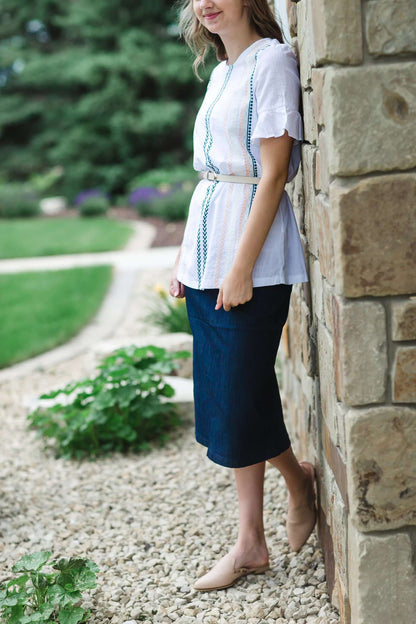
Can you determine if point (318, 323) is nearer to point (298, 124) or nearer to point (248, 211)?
point (248, 211)

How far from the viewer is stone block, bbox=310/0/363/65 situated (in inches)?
58.0

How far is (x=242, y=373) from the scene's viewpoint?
6.46ft

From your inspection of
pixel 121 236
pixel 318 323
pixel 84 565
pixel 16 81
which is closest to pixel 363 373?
pixel 318 323

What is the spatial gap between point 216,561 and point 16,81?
17119 millimetres

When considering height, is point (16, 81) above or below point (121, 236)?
above

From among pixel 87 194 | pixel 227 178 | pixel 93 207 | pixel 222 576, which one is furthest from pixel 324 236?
pixel 87 194

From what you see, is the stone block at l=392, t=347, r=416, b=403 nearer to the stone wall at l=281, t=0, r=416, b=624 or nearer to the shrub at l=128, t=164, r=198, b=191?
the stone wall at l=281, t=0, r=416, b=624

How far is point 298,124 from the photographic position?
186cm

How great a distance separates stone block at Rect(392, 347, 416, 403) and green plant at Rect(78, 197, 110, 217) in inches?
474

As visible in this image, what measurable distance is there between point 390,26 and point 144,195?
1205cm

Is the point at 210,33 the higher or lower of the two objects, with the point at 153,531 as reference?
higher

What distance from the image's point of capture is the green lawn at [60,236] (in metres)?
9.34

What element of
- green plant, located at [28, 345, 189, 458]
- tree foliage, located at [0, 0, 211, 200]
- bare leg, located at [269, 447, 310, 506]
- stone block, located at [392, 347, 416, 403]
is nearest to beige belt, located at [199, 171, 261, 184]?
stone block, located at [392, 347, 416, 403]

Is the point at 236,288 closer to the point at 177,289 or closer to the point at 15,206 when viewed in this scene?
the point at 177,289
